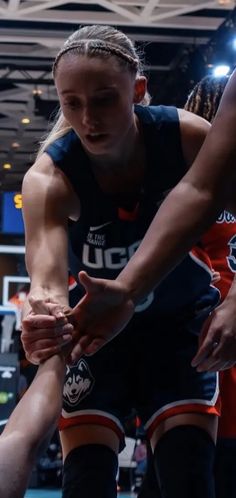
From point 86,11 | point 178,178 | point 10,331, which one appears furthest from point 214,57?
point 178,178

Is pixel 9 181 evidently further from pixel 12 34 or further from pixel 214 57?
pixel 214 57

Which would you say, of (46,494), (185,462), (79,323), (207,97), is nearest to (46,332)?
(79,323)

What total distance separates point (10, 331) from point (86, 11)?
3.10 metres

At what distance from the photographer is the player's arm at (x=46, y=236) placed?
151cm

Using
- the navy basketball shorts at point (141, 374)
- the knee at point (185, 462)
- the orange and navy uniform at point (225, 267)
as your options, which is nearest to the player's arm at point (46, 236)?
the navy basketball shorts at point (141, 374)

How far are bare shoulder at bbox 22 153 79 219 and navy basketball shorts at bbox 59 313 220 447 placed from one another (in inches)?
10.2

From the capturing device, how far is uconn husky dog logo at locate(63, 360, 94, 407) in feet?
5.98

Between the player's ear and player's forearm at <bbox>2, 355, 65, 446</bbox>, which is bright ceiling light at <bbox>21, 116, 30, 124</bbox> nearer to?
the player's ear

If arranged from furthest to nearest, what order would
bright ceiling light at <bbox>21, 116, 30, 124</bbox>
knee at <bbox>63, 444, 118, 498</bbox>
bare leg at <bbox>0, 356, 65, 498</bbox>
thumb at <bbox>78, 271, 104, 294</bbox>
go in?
bright ceiling light at <bbox>21, 116, 30, 124</bbox>, knee at <bbox>63, 444, 118, 498</bbox>, thumb at <bbox>78, 271, 104, 294</bbox>, bare leg at <bbox>0, 356, 65, 498</bbox>

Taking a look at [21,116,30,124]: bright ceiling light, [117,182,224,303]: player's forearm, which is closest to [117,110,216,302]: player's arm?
[117,182,224,303]: player's forearm

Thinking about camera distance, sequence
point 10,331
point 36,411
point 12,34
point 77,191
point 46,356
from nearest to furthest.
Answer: point 36,411, point 46,356, point 77,191, point 10,331, point 12,34

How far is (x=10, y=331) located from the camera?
338 inches

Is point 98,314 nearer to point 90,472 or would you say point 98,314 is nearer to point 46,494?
point 90,472

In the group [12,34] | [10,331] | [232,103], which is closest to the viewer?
[232,103]
